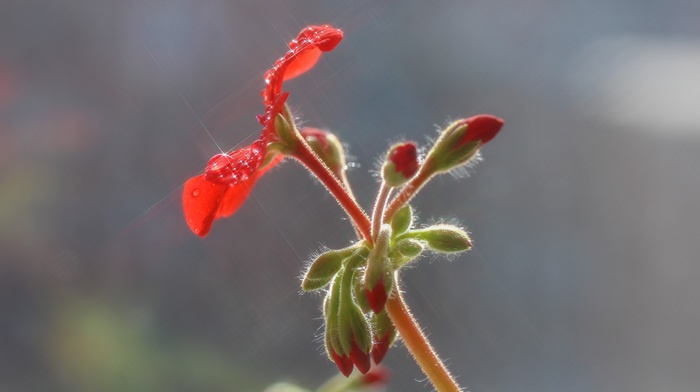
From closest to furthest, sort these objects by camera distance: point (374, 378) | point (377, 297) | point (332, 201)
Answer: point (377, 297)
point (374, 378)
point (332, 201)

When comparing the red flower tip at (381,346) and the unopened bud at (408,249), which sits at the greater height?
the unopened bud at (408,249)

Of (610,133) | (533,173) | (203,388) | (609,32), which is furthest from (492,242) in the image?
(203,388)

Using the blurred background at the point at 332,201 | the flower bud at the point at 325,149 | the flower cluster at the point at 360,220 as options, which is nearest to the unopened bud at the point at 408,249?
the flower cluster at the point at 360,220

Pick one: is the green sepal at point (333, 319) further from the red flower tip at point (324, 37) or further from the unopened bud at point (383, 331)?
the red flower tip at point (324, 37)

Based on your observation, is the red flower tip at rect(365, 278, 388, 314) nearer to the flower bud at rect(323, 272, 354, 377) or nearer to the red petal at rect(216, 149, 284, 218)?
the flower bud at rect(323, 272, 354, 377)

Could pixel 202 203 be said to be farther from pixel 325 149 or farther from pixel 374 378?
pixel 374 378

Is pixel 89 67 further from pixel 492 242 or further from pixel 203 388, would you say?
pixel 492 242

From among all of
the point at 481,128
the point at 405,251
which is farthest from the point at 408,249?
the point at 481,128
